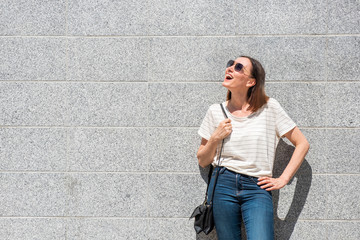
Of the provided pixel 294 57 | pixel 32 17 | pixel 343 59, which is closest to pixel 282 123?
pixel 294 57

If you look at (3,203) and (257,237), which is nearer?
(257,237)

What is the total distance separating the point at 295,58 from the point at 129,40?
5.42ft

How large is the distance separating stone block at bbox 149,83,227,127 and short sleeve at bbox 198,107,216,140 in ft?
0.86

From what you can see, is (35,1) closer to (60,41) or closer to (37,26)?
(37,26)

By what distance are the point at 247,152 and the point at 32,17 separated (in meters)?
2.50

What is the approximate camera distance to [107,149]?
342 cm

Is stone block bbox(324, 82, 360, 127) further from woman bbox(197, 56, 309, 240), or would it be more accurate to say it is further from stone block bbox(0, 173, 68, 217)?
stone block bbox(0, 173, 68, 217)

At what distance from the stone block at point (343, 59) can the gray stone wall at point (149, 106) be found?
10 millimetres

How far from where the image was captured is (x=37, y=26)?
3.43 meters

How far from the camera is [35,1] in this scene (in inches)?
135

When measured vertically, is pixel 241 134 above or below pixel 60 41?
below

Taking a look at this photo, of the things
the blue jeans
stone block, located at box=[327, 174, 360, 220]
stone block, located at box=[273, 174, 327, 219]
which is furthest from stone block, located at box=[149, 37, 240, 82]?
stone block, located at box=[327, 174, 360, 220]

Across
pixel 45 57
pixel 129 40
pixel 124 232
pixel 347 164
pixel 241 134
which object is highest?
pixel 129 40

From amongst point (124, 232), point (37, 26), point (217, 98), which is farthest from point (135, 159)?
point (37, 26)
